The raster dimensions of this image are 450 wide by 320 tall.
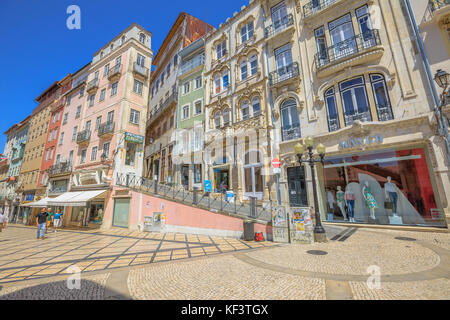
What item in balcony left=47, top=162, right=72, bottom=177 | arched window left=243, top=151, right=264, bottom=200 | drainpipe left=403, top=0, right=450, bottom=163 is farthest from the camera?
balcony left=47, top=162, right=72, bottom=177

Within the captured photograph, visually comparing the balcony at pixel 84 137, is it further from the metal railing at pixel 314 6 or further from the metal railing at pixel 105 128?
the metal railing at pixel 314 6

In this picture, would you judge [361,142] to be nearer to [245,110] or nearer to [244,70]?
[245,110]

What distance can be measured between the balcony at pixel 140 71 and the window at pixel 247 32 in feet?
37.1

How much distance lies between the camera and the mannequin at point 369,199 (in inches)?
419

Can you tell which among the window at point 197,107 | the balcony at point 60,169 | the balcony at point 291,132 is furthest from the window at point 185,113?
the balcony at point 60,169

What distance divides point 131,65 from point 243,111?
45.2ft

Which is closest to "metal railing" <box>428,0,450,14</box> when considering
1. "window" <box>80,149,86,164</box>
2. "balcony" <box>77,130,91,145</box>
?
"balcony" <box>77,130,91,145</box>

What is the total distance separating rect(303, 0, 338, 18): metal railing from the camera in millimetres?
13588

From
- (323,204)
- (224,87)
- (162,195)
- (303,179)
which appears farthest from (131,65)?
(323,204)

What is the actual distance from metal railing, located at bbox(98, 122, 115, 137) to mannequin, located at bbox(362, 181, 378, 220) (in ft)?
68.6

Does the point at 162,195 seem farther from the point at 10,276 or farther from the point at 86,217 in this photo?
the point at 86,217

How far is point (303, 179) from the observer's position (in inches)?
512

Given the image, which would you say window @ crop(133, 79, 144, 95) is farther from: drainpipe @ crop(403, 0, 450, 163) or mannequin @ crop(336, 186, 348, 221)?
drainpipe @ crop(403, 0, 450, 163)

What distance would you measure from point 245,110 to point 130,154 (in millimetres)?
12017
